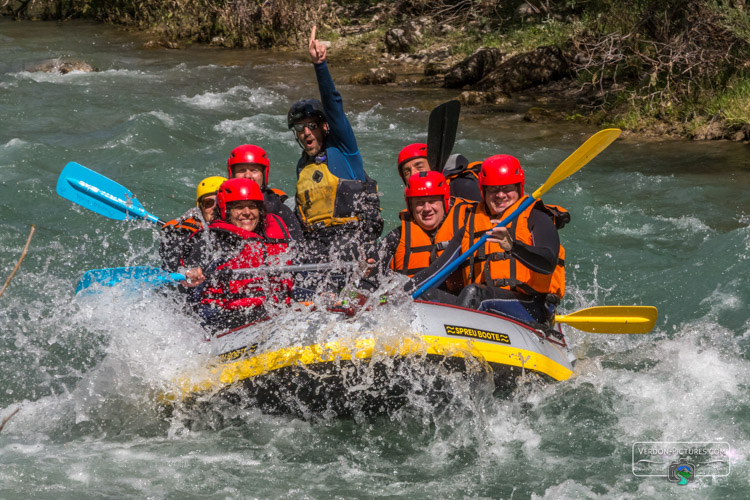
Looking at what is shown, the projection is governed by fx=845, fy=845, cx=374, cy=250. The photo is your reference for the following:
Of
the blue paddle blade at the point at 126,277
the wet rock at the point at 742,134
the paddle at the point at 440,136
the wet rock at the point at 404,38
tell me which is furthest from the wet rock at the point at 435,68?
the blue paddle blade at the point at 126,277

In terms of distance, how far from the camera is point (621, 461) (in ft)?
13.4

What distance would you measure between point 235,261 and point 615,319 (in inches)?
87.3

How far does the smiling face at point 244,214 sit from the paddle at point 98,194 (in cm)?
137

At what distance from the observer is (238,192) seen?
15.4 ft

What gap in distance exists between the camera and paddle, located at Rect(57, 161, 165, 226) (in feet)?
19.4

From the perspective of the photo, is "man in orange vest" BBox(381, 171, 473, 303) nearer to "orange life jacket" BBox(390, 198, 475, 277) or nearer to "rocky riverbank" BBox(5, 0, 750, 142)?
"orange life jacket" BBox(390, 198, 475, 277)

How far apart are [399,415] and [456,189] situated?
6.31 feet

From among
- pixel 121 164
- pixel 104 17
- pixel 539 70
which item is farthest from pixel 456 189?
pixel 104 17

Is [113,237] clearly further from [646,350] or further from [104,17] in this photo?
[104,17]

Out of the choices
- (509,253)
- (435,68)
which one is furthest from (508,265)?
(435,68)

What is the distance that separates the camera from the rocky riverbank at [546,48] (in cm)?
1000

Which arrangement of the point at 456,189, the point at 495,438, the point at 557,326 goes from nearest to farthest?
1. the point at 495,438
2. the point at 557,326
3. the point at 456,189

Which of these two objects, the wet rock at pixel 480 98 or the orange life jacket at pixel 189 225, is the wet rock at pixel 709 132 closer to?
the wet rock at pixel 480 98

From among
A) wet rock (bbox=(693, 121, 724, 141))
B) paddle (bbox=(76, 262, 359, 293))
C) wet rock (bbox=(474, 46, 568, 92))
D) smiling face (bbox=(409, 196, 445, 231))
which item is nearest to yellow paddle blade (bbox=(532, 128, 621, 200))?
smiling face (bbox=(409, 196, 445, 231))
